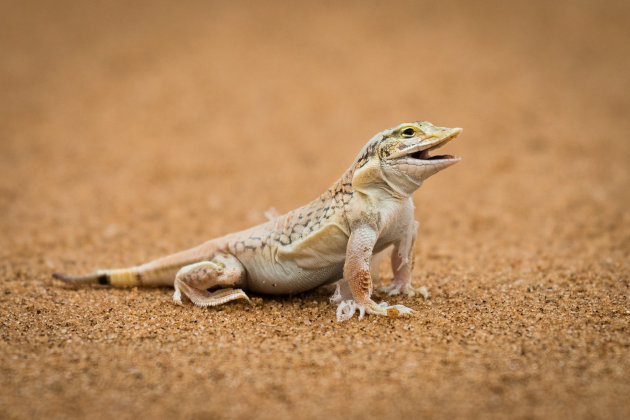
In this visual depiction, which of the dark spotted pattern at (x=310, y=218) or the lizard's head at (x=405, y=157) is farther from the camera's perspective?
the dark spotted pattern at (x=310, y=218)

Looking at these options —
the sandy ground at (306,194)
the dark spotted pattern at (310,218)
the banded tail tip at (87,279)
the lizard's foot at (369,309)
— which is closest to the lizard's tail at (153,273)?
the banded tail tip at (87,279)

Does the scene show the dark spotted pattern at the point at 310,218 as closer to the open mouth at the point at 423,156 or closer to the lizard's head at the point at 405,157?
the lizard's head at the point at 405,157

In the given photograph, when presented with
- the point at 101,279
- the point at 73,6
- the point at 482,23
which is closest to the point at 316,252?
the point at 101,279

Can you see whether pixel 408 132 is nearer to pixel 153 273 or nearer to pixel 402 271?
pixel 402 271

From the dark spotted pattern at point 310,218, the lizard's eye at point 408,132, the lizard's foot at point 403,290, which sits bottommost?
the lizard's foot at point 403,290

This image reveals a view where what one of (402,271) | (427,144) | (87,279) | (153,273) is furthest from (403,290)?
(87,279)
